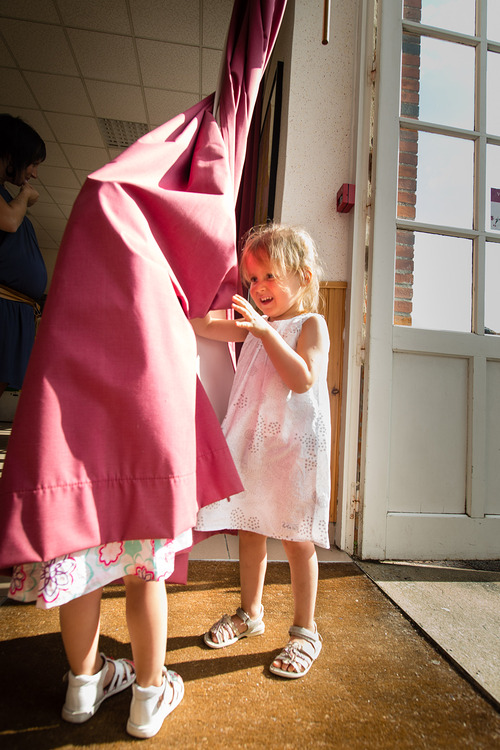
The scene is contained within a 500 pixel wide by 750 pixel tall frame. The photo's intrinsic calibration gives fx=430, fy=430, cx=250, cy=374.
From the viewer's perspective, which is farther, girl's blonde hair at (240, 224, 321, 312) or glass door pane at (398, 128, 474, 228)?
glass door pane at (398, 128, 474, 228)

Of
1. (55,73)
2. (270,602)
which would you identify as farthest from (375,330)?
(55,73)

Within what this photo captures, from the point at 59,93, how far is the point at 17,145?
2240 millimetres

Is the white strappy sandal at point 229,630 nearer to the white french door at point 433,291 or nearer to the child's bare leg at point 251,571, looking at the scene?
the child's bare leg at point 251,571

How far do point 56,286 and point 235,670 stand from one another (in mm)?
800

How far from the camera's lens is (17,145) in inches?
57.3

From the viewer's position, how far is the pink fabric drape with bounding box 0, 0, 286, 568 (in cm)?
59

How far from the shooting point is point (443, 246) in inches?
66.2

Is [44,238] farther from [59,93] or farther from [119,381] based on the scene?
[119,381]

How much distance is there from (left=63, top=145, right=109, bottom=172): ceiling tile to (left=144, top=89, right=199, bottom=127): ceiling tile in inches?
30.4

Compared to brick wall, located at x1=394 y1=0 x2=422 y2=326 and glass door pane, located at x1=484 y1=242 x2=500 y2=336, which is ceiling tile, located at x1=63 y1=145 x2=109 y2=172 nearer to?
brick wall, located at x1=394 y1=0 x2=422 y2=326

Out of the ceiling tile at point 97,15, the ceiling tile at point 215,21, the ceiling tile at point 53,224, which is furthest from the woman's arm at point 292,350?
the ceiling tile at point 53,224

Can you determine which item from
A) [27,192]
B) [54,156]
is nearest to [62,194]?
[54,156]

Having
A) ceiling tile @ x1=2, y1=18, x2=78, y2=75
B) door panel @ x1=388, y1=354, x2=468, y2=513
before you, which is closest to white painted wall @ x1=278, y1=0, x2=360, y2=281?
door panel @ x1=388, y1=354, x2=468, y2=513

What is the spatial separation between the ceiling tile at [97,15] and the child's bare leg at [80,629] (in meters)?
3.07
